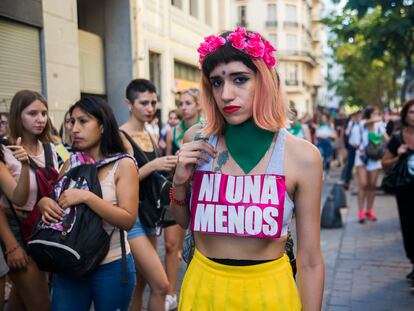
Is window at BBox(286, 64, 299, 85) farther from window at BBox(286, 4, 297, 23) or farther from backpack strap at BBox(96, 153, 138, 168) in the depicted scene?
backpack strap at BBox(96, 153, 138, 168)

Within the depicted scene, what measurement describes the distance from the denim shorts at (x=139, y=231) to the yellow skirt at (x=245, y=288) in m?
1.75

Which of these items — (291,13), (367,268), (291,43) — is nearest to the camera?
(367,268)

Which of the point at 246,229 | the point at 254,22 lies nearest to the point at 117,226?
the point at 246,229

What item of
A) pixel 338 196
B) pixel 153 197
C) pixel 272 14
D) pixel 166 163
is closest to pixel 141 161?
pixel 153 197

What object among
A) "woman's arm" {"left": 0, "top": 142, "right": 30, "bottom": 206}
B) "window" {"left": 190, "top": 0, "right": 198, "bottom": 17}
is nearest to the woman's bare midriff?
"woman's arm" {"left": 0, "top": 142, "right": 30, "bottom": 206}

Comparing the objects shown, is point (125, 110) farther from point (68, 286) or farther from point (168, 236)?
point (68, 286)

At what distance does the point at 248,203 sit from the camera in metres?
2.01

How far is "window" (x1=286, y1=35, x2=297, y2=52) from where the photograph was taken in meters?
59.0

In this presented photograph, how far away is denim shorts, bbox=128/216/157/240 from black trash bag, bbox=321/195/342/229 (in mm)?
4591

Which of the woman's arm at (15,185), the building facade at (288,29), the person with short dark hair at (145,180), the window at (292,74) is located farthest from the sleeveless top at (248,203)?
the window at (292,74)

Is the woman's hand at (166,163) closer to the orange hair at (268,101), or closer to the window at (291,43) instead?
the orange hair at (268,101)

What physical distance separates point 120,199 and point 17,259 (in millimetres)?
885

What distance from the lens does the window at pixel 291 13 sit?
2277 inches

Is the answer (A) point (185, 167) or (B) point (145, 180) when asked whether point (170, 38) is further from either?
(A) point (185, 167)
